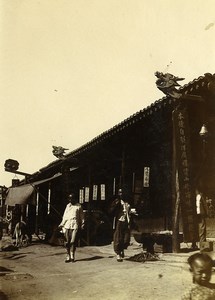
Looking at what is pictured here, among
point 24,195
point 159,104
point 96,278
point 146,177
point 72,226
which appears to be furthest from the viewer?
point 24,195

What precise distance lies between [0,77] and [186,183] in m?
4.29

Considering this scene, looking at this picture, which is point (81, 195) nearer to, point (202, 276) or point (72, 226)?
point (72, 226)

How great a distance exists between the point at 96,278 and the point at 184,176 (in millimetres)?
2511

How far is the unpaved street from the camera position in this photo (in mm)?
5938

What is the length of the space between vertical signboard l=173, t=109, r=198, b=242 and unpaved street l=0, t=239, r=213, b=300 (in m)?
0.75

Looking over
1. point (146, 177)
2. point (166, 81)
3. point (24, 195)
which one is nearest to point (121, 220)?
point (146, 177)

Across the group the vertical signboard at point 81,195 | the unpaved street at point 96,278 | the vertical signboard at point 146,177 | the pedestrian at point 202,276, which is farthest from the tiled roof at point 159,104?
the vertical signboard at point 81,195

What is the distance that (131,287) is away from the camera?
613cm

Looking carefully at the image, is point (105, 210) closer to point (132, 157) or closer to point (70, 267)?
point (132, 157)

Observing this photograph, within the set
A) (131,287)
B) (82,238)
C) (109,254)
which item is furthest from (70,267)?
(82,238)

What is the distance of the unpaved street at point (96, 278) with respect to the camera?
5.94 meters

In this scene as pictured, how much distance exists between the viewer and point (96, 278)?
7.03 m

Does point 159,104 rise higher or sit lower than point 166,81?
lower

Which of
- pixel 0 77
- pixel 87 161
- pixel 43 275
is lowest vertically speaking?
pixel 43 275
